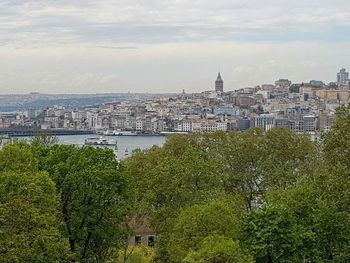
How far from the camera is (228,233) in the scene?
15.2 m

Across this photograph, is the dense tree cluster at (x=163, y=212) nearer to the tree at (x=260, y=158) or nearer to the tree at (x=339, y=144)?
the tree at (x=339, y=144)

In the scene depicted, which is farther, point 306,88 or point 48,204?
point 306,88

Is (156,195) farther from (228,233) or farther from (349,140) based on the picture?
(349,140)

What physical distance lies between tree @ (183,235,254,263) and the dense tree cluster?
2cm

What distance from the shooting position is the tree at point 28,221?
1245 cm

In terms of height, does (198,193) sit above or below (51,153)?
below

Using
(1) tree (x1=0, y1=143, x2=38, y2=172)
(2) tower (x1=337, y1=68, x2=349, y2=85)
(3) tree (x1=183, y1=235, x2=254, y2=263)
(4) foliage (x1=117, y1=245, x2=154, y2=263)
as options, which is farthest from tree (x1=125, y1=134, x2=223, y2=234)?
(2) tower (x1=337, y1=68, x2=349, y2=85)

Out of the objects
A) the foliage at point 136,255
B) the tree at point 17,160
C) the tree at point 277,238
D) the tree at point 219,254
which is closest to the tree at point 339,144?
the tree at point 277,238

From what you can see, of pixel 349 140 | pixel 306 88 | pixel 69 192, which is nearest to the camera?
pixel 349 140

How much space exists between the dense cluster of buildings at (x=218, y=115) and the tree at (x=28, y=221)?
276 feet

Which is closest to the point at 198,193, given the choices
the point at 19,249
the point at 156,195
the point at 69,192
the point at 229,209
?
the point at 156,195

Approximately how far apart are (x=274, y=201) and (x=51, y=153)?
5.98m

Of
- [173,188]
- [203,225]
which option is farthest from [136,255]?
[203,225]

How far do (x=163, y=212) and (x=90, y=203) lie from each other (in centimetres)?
250
